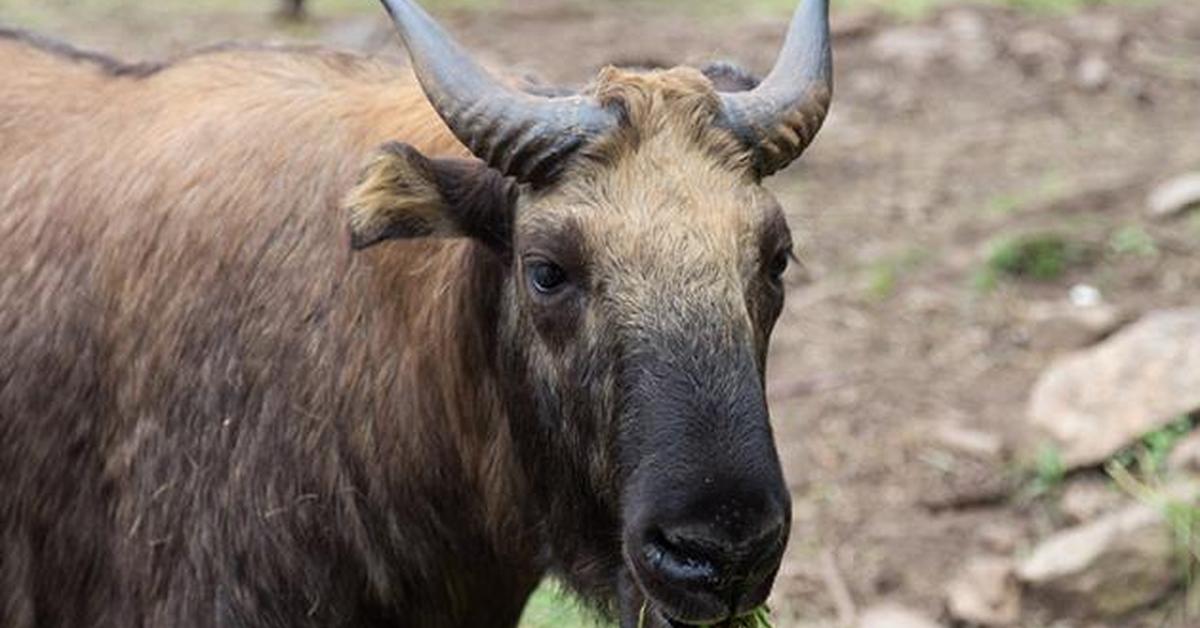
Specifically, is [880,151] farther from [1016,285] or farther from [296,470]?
[296,470]

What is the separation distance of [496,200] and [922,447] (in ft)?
12.5

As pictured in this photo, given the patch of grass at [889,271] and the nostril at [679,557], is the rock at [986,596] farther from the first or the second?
the nostril at [679,557]

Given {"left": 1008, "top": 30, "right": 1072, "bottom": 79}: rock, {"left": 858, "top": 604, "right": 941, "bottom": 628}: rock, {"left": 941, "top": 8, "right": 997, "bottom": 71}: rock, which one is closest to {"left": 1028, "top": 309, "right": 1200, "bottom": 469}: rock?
{"left": 858, "top": 604, "right": 941, "bottom": 628}: rock

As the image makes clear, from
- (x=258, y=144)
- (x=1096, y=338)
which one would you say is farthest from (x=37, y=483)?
(x=1096, y=338)

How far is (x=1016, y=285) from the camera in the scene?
941 centimetres

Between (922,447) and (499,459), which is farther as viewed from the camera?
(922,447)

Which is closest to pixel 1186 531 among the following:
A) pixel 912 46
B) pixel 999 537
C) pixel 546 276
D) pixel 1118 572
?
pixel 1118 572

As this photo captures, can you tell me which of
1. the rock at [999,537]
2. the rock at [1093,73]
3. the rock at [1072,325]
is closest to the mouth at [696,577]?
the rock at [999,537]

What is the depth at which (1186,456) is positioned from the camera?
7301 millimetres

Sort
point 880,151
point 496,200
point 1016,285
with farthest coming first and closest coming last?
point 880,151
point 1016,285
point 496,200

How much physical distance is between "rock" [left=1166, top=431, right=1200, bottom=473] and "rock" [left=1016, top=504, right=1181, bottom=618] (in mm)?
368

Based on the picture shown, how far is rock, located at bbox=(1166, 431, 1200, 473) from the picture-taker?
7262 millimetres

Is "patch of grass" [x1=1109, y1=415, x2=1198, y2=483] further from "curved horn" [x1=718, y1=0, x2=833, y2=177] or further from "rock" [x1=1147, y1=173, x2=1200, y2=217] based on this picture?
"curved horn" [x1=718, y1=0, x2=833, y2=177]

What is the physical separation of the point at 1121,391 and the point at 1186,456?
47cm
